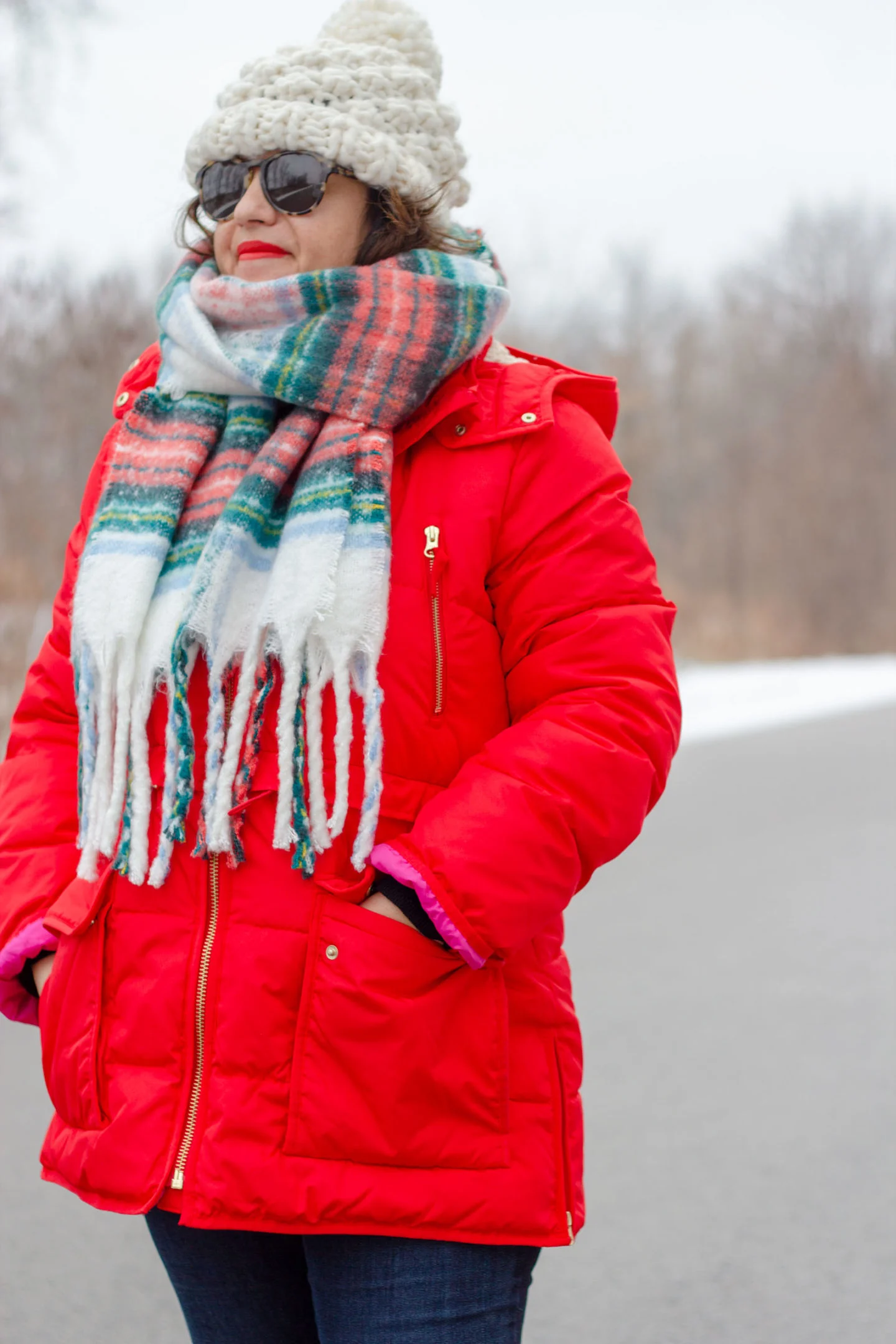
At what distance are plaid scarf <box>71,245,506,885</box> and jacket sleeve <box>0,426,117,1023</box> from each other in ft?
0.34

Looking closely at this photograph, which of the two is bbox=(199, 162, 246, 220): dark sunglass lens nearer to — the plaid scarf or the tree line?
the plaid scarf

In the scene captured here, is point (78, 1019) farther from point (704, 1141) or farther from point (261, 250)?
point (704, 1141)

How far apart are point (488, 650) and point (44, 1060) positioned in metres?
0.76

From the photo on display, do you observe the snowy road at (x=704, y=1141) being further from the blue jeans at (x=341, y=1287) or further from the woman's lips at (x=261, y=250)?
the woman's lips at (x=261, y=250)

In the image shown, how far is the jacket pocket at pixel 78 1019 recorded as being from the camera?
1.75 m

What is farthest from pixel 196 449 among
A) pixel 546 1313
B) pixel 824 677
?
pixel 824 677

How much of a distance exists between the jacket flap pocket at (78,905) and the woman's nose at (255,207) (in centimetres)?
87

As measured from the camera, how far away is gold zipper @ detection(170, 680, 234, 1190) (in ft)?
5.51

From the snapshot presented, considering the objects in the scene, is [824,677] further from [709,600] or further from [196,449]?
[196,449]

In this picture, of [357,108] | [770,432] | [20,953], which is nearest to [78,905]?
[20,953]

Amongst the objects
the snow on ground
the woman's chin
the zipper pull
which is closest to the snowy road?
the zipper pull

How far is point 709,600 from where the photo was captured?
22.4 meters

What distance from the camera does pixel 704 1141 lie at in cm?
391

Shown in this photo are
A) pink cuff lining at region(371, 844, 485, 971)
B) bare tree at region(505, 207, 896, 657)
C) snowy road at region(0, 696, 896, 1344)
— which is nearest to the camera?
pink cuff lining at region(371, 844, 485, 971)
